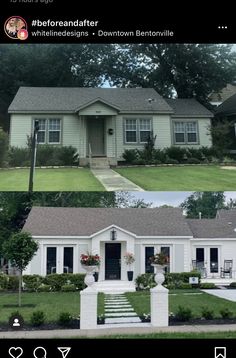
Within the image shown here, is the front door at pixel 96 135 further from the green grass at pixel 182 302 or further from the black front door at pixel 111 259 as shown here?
the green grass at pixel 182 302

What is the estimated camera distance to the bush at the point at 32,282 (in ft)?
13.6

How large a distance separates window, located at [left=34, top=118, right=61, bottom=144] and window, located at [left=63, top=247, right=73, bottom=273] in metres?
1.24

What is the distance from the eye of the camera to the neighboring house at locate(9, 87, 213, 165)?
3.65m

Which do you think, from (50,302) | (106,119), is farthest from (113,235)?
(106,119)

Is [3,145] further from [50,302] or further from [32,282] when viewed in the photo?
[50,302]

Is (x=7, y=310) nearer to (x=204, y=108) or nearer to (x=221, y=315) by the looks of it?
(x=221, y=315)

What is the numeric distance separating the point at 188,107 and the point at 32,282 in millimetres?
2206

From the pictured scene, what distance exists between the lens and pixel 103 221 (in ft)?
14.3

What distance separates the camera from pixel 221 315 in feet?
13.5

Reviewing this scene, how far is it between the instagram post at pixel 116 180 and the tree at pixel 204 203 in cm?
1
